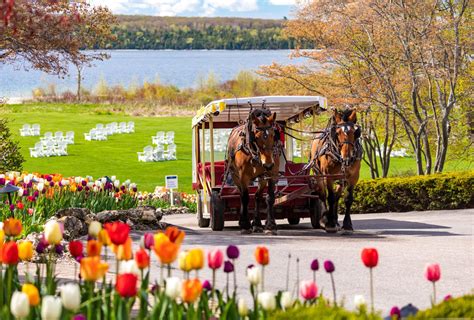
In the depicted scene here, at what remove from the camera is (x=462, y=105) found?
27.0 meters

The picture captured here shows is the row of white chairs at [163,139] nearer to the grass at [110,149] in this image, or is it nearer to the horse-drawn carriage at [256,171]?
the grass at [110,149]

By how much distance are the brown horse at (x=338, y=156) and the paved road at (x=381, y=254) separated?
0.62m

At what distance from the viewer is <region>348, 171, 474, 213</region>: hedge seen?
20.5 m

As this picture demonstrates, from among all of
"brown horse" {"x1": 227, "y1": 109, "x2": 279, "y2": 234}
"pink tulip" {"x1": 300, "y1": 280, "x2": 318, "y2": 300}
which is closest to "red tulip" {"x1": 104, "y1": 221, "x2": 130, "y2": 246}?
"pink tulip" {"x1": 300, "y1": 280, "x2": 318, "y2": 300}

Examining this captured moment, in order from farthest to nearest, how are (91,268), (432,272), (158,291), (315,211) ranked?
(315,211) < (158,291) < (432,272) < (91,268)

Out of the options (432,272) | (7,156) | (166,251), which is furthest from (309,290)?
(7,156)

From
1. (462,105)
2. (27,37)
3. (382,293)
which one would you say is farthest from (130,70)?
(382,293)

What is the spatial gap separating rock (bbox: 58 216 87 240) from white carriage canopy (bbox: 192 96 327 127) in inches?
128

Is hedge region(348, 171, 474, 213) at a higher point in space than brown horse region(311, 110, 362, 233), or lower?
lower

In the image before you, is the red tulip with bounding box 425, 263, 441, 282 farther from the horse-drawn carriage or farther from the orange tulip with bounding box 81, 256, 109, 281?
the horse-drawn carriage

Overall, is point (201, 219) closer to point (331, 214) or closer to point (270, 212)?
point (270, 212)

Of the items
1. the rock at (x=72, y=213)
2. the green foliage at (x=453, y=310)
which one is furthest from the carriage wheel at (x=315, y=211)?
the green foliage at (x=453, y=310)

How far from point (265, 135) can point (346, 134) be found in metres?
1.31

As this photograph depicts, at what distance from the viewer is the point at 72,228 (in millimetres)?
12992
